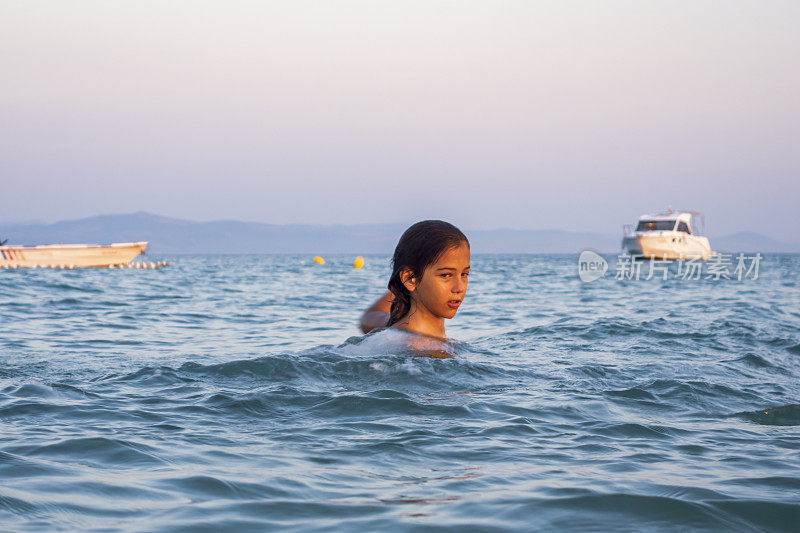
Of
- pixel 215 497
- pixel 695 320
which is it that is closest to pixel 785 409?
pixel 215 497

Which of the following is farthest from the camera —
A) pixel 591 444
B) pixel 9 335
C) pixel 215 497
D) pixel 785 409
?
pixel 9 335

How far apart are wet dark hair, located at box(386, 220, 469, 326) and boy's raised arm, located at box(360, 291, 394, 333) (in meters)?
0.61

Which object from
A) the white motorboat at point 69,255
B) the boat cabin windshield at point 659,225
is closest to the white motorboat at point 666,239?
the boat cabin windshield at point 659,225

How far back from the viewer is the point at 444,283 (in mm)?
5172

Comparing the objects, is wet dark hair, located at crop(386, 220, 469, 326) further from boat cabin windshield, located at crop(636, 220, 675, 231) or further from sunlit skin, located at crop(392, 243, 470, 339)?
boat cabin windshield, located at crop(636, 220, 675, 231)

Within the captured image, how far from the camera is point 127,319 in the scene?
1118 cm

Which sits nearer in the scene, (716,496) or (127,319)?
(716,496)

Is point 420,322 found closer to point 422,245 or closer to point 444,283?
point 444,283

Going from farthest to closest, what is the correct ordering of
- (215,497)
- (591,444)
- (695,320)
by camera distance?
(695,320) → (591,444) → (215,497)

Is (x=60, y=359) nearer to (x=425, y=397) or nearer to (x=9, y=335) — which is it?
(x=9, y=335)

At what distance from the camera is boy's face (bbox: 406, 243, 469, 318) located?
201 inches

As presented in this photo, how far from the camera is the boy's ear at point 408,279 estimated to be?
5.25 meters

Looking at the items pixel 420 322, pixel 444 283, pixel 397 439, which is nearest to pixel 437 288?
pixel 444 283

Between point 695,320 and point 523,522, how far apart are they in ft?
30.9
